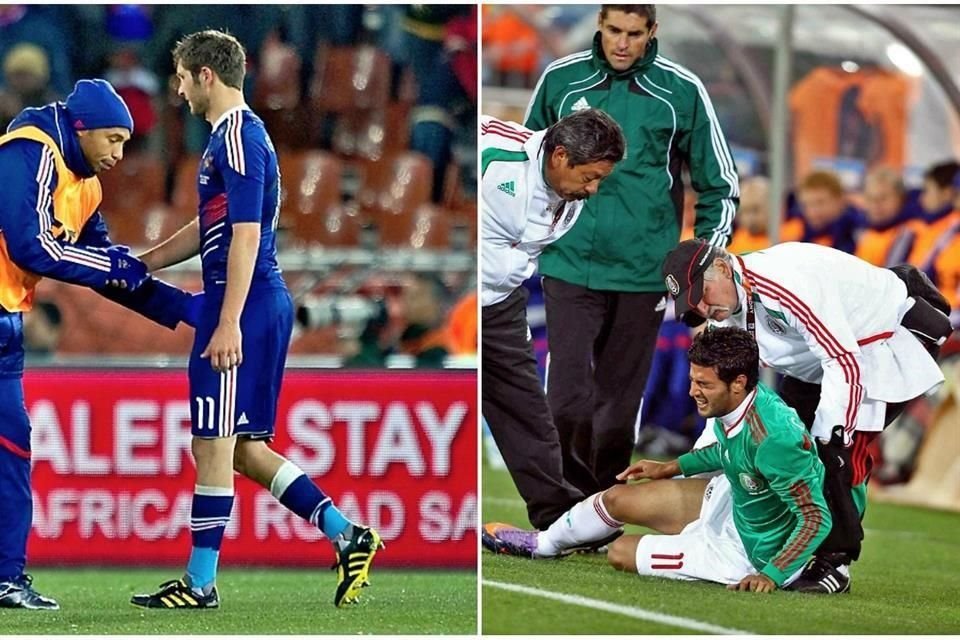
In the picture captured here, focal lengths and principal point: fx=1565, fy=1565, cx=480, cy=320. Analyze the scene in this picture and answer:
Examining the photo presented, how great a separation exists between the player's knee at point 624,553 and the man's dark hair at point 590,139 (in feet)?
2.83

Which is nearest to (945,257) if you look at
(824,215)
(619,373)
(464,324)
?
(824,215)

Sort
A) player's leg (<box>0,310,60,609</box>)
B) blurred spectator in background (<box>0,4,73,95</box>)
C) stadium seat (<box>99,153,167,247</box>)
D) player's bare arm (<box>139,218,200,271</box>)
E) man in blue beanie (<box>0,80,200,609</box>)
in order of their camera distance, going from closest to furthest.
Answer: man in blue beanie (<box>0,80,200,609</box>) < player's leg (<box>0,310,60,609</box>) < player's bare arm (<box>139,218,200,271</box>) < blurred spectator in background (<box>0,4,73,95</box>) < stadium seat (<box>99,153,167,247</box>)

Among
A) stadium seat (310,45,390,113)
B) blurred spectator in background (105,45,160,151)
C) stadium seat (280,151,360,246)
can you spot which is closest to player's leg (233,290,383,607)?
stadium seat (280,151,360,246)

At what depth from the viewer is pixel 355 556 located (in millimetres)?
3418

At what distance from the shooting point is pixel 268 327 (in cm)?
337

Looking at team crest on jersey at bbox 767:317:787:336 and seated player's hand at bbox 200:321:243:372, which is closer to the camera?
seated player's hand at bbox 200:321:243:372

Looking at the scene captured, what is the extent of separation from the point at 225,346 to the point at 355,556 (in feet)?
1.81

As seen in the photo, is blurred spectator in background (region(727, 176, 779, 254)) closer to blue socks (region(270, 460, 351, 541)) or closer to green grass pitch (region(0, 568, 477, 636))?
green grass pitch (region(0, 568, 477, 636))

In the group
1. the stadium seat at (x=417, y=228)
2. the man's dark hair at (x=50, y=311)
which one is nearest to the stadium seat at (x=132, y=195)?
the man's dark hair at (x=50, y=311)

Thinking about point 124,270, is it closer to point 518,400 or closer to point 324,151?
point 518,400

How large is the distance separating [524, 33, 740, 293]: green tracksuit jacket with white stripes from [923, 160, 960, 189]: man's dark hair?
10.5 ft

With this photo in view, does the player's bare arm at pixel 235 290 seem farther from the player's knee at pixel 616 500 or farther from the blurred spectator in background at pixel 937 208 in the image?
the blurred spectator in background at pixel 937 208

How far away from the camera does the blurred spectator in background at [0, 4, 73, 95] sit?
596 cm

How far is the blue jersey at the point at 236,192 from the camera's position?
Answer: 129 inches
